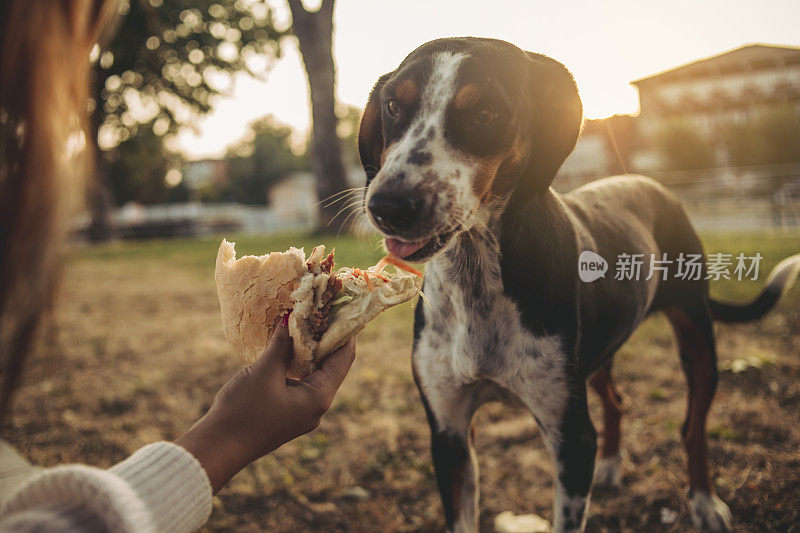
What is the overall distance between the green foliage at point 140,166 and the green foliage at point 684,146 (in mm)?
27856

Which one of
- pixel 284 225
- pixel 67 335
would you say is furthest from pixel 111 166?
pixel 67 335

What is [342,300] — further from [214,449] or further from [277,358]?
[214,449]

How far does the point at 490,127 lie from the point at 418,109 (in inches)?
10.9

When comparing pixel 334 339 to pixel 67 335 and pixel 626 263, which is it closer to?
pixel 626 263

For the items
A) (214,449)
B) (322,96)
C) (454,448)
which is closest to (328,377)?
(214,449)

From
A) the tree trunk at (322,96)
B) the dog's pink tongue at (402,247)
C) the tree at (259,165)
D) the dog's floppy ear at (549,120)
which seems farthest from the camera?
the tree at (259,165)

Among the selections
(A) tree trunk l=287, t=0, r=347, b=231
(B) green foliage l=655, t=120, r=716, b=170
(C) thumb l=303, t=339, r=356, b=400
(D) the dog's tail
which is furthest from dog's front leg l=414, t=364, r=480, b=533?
(B) green foliage l=655, t=120, r=716, b=170

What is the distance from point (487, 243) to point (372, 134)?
0.69 metres

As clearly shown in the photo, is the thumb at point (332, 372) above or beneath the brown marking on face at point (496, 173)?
beneath

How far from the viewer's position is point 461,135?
6.44ft

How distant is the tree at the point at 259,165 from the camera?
2217 inches

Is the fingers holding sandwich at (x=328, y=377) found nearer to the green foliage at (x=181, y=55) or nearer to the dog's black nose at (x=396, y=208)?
the dog's black nose at (x=396, y=208)

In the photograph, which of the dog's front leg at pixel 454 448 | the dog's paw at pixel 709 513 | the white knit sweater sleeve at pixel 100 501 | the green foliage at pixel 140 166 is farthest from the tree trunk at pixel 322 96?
the green foliage at pixel 140 166

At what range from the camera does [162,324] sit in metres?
6.93
